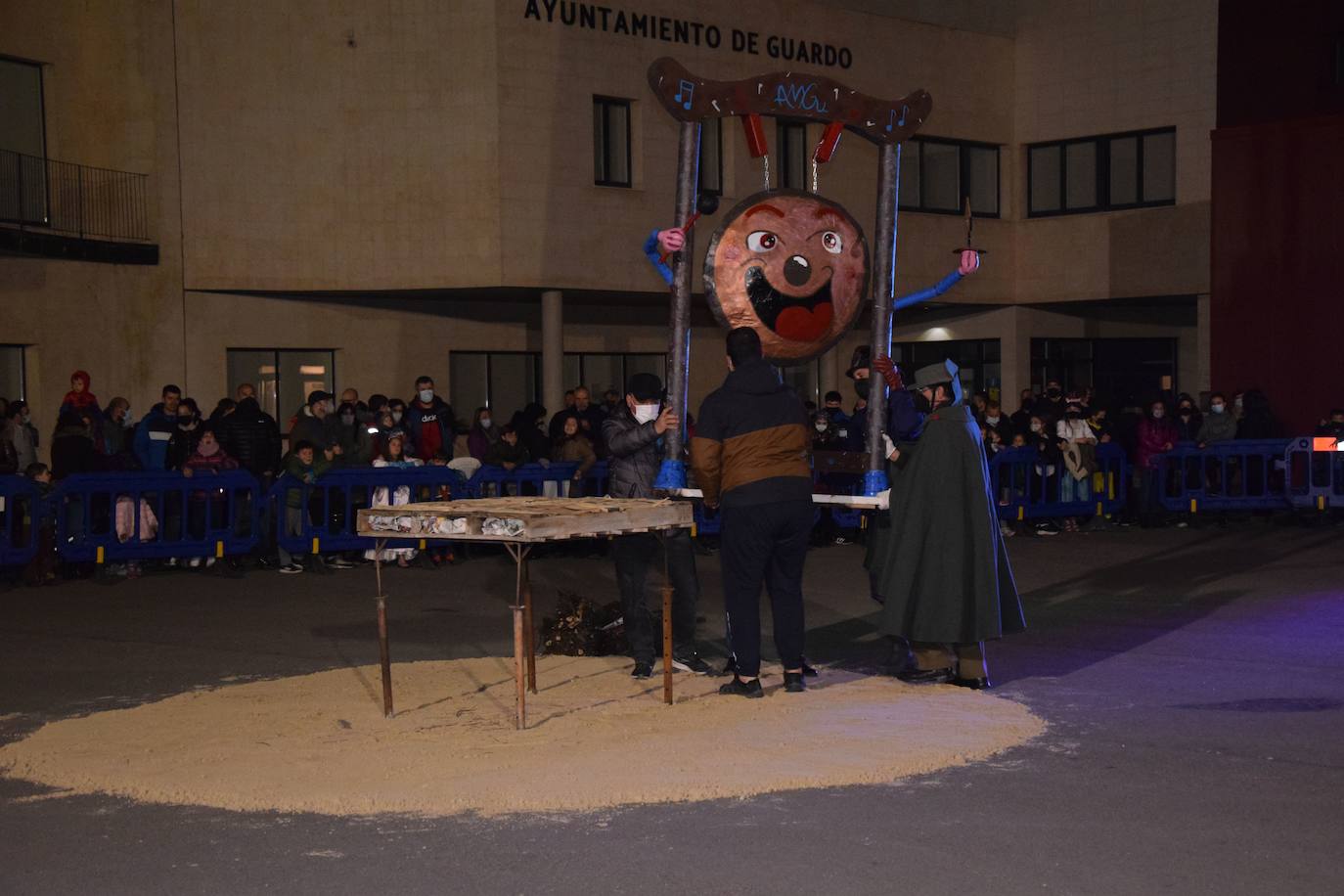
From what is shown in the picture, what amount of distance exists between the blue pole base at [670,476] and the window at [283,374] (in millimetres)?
16830

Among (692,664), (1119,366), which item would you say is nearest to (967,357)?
(1119,366)

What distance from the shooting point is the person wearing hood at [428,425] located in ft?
70.3

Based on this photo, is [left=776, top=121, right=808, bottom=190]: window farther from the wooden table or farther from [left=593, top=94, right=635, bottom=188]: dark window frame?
the wooden table

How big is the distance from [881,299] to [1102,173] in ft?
72.9

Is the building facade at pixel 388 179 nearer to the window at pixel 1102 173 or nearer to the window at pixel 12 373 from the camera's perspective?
the window at pixel 12 373

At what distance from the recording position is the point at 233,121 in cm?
2597

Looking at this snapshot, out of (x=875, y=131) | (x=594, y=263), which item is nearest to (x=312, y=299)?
(x=594, y=263)

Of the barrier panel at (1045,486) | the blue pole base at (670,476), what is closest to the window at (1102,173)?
the barrier panel at (1045,486)

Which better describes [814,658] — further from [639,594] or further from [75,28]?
[75,28]

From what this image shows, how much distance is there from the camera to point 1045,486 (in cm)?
2175

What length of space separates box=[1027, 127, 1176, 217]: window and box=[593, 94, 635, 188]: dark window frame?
379 inches

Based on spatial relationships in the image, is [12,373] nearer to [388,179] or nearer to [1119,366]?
[388,179]

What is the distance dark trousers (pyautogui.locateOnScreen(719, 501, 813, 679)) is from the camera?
9641 millimetres

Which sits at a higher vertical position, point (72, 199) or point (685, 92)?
point (72, 199)
